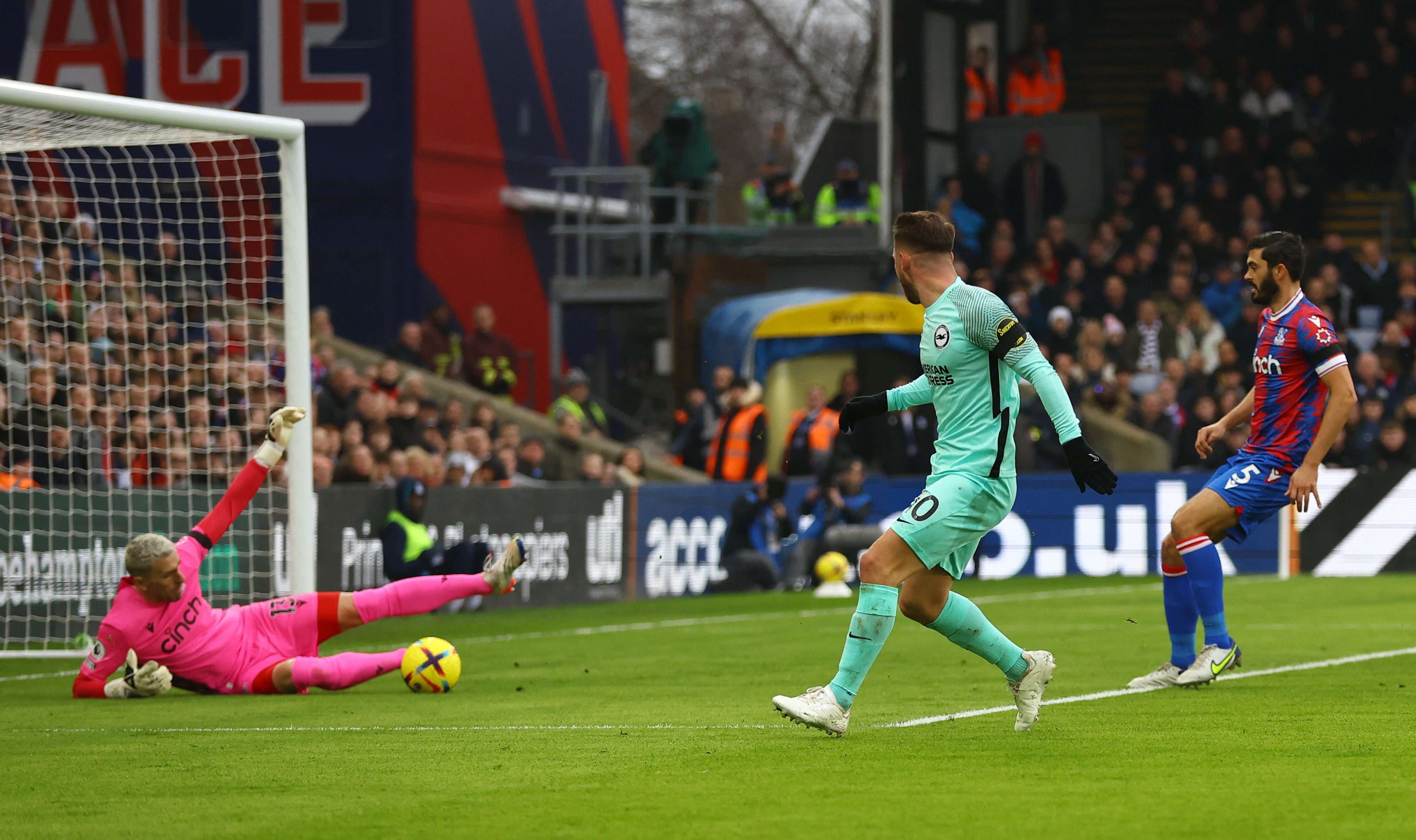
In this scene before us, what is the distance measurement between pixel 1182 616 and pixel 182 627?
16.0ft

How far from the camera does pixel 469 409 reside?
837 inches

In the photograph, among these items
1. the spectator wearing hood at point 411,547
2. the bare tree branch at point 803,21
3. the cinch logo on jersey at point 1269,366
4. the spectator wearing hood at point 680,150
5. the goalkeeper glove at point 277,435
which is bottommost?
the spectator wearing hood at point 411,547

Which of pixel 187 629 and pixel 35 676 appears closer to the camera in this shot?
pixel 187 629

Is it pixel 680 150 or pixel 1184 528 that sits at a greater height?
pixel 680 150

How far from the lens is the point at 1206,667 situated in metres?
9.36

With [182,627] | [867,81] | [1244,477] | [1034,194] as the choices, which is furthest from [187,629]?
[867,81]

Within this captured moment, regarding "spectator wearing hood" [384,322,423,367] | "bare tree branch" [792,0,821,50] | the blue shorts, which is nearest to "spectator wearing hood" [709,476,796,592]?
"spectator wearing hood" [384,322,423,367]

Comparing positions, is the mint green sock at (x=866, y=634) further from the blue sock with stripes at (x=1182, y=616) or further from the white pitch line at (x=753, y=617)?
the white pitch line at (x=753, y=617)

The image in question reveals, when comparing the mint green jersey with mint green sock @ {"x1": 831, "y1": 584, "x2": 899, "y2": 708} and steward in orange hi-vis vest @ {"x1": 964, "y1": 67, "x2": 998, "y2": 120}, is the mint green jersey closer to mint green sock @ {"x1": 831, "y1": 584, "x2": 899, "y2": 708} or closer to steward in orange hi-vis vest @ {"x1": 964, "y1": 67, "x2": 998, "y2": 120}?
mint green sock @ {"x1": 831, "y1": 584, "x2": 899, "y2": 708}

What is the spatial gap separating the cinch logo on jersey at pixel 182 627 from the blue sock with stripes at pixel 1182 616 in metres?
4.73

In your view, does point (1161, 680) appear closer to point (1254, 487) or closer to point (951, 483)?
point (1254, 487)

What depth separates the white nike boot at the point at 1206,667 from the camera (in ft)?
30.6

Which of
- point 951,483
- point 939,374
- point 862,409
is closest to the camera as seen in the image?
point 951,483

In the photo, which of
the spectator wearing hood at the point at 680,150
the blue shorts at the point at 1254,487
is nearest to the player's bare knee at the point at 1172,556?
the blue shorts at the point at 1254,487
